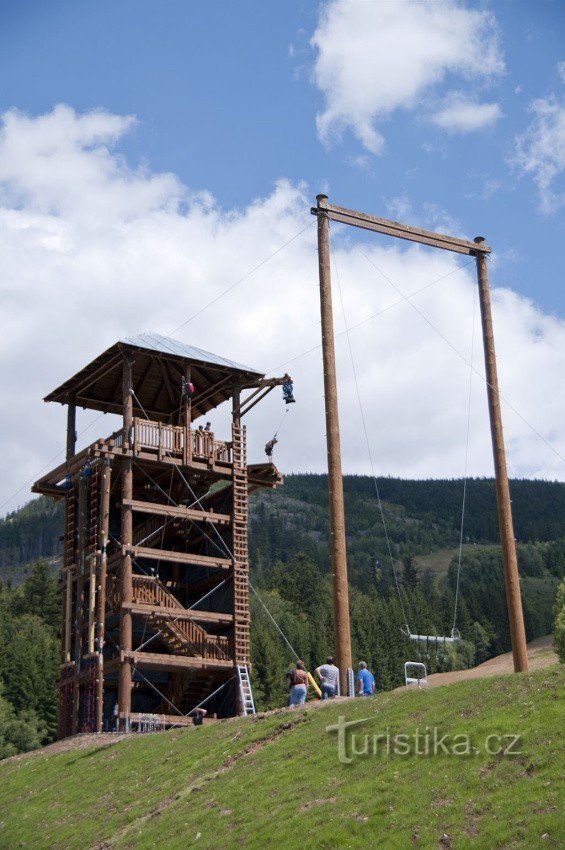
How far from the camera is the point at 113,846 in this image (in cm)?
2277

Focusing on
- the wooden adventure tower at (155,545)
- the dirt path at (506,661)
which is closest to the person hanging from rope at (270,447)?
the wooden adventure tower at (155,545)

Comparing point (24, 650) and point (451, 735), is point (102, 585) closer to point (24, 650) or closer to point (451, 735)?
point (451, 735)

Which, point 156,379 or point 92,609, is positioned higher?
point 156,379

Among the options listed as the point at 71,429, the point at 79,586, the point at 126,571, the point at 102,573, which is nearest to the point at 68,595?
the point at 79,586

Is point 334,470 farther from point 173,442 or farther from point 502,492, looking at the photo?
point 173,442

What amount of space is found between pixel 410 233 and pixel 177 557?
57.3ft

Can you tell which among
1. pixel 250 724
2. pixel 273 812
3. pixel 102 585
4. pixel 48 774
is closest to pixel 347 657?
pixel 250 724

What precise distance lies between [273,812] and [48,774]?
13098 millimetres

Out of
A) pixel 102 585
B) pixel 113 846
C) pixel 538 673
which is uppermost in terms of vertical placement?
pixel 102 585

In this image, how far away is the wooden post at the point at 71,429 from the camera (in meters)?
49.0

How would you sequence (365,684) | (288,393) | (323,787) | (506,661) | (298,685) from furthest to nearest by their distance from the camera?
1. (506,661)
2. (288,393)
3. (298,685)
4. (365,684)
5. (323,787)

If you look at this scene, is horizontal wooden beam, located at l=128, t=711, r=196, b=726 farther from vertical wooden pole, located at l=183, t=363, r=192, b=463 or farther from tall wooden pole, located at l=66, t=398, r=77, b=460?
tall wooden pole, located at l=66, t=398, r=77, b=460

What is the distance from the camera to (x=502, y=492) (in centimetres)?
3016

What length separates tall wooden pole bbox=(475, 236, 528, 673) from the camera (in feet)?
94.0
